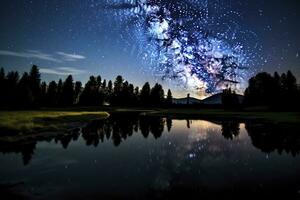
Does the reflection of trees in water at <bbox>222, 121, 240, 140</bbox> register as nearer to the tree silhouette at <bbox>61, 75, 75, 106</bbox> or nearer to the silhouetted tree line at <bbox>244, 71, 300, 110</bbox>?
the silhouetted tree line at <bbox>244, 71, 300, 110</bbox>

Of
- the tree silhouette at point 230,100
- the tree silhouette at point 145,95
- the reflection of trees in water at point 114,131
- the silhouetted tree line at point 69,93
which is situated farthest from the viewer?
the tree silhouette at point 145,95

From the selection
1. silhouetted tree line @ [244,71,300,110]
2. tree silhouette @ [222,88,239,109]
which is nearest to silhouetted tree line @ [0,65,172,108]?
tree silhouette @ [222,88,239,109]

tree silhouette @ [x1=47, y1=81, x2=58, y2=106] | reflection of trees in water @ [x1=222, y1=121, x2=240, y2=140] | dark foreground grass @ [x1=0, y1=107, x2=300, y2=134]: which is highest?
tree silhouette @ [x1=47, y1=81, x2=58, y2=106]

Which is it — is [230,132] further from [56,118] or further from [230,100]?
[230,100]

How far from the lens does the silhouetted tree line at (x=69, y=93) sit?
83250mm

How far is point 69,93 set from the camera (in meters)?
130

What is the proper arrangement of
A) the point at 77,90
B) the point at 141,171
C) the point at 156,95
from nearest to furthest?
the point at 141,171, the point at 77,90, the point at 156,95

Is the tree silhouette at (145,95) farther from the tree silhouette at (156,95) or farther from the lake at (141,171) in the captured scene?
the lake at (141,171)

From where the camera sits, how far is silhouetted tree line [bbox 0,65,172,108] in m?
83.2

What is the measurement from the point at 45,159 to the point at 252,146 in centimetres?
1859

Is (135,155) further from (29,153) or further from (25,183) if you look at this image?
(25,183)

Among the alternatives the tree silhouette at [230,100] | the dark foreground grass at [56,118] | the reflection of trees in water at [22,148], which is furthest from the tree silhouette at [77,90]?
the reflection of trees in water at [22,148]

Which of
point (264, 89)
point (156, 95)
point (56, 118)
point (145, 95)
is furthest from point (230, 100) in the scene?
point (56, 118)

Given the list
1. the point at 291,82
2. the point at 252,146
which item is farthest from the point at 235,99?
the point at 252,146
